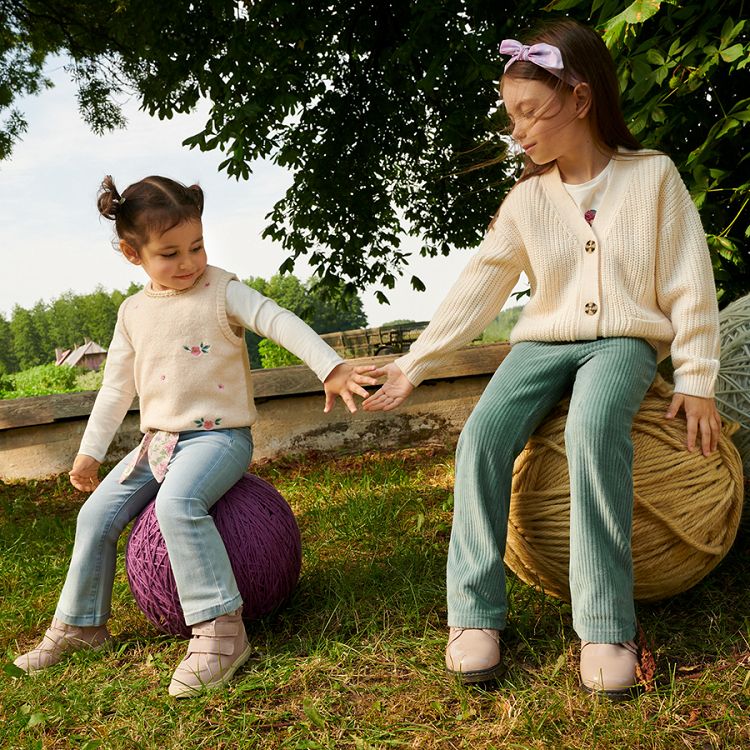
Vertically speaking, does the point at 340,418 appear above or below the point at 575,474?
below

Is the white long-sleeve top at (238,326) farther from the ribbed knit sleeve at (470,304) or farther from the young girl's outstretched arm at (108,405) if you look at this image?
the ribbed knit sleeve at (470,304)

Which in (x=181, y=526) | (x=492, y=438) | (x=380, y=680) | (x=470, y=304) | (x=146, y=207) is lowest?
(x=380, y=680)

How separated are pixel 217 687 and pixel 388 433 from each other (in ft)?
10.9

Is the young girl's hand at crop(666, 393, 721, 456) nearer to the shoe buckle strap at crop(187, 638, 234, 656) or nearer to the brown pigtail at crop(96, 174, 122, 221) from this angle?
the shoe buckle strap at crop(187, 638, 234, 656)

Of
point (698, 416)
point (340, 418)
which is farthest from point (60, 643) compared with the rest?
point (340, 418)

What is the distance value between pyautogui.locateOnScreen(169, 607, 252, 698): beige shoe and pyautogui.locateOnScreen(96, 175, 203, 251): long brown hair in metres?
1.27

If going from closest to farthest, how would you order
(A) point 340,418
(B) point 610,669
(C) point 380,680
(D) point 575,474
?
(B) point 610,669, (D) point 575,474, (C) point 380,680, (A) point 340,418

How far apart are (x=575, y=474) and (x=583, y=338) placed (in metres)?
0.44

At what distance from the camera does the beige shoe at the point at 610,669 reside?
2109 mm

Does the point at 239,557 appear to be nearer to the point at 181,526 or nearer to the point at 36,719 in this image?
the point at 181,526

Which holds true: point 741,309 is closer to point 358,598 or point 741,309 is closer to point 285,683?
point 358,598

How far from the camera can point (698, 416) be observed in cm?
241

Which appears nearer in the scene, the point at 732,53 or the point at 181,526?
the point at 181,526

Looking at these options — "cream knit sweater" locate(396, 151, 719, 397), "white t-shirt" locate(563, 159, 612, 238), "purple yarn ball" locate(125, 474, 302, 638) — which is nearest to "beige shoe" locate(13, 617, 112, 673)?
"purple yarn ball" locate(125, 474, 302, 638)
